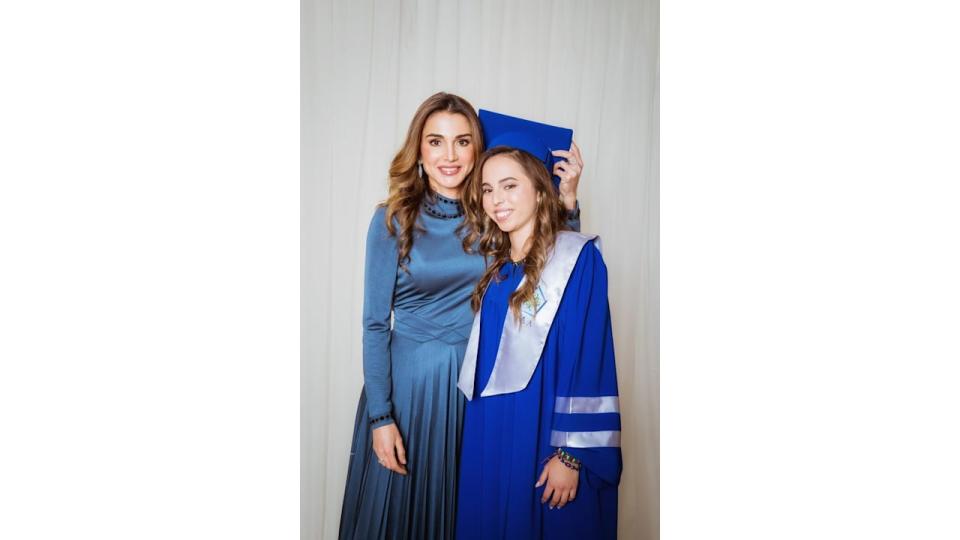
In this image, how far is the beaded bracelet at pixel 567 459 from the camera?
1.49 metres

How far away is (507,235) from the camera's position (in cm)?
153

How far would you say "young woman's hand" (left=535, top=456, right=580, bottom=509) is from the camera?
1.48 metres

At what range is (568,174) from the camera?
156 cm

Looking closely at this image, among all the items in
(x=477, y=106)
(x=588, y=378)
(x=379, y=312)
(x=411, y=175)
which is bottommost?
(x=588, y=378)

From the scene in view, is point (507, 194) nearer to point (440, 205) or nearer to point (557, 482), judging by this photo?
point (440, 205)

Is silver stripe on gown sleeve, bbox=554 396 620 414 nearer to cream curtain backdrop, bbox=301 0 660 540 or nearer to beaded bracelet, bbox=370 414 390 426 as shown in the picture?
cream curtain backdrop, bbox=301 0 660 540

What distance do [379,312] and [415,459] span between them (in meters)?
0.32

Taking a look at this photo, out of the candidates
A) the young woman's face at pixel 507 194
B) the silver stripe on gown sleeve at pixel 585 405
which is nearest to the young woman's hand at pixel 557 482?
the silver stripe on gown sleeve at pixel 585 405

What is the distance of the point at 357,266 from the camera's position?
154 centimetres

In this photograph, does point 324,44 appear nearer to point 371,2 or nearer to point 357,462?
point 371,2

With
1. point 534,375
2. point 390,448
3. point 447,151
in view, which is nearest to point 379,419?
point 390,448

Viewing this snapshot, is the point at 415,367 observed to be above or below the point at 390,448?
above
